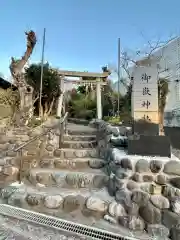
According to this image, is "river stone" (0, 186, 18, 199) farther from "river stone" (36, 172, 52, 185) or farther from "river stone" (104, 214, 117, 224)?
"river stone" (104, 214, 117, 224)

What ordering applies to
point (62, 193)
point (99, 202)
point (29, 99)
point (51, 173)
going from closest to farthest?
1. point (99, 202)
2. point (62, 193)
3. point (51, 173)
4. point (29, 99)

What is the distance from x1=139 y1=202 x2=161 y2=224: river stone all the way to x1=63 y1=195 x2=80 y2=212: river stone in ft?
3.05

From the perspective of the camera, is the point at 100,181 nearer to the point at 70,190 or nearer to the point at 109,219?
the point at 70,190

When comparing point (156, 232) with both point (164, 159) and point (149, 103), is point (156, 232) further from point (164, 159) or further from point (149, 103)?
point (149, 103)

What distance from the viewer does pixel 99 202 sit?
310 centimetres

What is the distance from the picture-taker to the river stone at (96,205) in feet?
10.0

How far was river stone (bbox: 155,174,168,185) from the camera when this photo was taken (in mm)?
3008

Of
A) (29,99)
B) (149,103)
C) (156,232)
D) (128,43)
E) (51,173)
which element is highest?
(128,43)

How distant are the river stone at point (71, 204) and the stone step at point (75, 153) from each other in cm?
164

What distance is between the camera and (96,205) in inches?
121

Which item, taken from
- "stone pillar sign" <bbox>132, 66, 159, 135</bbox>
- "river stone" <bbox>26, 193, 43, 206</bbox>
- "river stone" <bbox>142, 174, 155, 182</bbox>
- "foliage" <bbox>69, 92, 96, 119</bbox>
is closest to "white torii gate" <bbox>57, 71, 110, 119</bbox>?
"foliage" <bbox>69, 92, 96, 119</bbox>

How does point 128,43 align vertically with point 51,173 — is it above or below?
above

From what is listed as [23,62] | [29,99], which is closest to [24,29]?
[23,62]

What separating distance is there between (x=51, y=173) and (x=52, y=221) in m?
1.16
